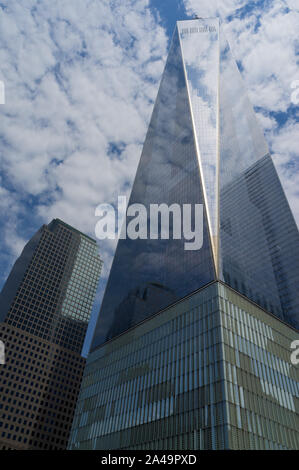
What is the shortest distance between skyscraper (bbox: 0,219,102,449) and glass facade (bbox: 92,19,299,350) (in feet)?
235

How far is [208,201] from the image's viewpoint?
79062 mm

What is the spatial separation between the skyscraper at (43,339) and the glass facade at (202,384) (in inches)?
3049

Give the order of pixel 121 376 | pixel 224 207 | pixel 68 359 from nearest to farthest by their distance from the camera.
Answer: pixel 121 376
pixel 224 207
pixel 68 359

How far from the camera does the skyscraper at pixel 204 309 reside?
5188 centimetres

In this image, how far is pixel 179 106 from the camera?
406 ft

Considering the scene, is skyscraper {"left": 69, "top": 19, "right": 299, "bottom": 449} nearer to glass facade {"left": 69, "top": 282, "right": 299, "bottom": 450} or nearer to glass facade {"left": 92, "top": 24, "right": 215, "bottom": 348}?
glass facade {"left": 69, "top": 282, "right": 299, "bottom": 450}

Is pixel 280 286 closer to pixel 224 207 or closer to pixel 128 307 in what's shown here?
pixel 224 207

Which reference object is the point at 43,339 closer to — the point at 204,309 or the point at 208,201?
the point at 208,201

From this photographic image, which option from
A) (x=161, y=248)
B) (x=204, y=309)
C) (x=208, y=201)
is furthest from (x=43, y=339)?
(x=204, y=309)

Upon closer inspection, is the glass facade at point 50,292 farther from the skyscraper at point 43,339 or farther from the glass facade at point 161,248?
the glass facade at point 161,248

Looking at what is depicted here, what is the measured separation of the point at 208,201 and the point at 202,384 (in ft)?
130

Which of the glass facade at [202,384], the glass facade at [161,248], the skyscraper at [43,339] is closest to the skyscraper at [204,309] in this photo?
the glass facade at [202,384]

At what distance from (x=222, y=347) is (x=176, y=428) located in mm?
13422

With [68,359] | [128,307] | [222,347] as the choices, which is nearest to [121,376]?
[128,307]
